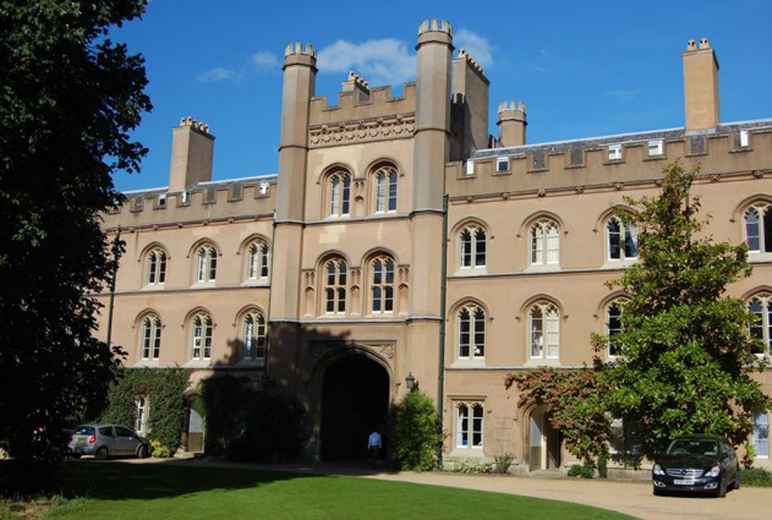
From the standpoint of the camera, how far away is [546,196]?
3156 centimetres

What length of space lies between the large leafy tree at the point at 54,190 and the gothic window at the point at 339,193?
15.6m

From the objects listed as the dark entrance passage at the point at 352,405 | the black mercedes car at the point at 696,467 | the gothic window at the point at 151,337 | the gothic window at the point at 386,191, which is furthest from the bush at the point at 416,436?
the gothic window at the point at 151,337

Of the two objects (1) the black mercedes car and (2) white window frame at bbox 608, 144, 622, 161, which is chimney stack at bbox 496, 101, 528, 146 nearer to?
(2) white window frame at bbox 608, 144, 622, 161

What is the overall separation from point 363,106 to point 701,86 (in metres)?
12.3

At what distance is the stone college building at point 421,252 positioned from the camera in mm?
30203

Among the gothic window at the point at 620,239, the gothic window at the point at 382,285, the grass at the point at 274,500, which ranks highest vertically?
the gothic window at the point at 620,239

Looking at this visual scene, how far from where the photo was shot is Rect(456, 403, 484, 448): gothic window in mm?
31094

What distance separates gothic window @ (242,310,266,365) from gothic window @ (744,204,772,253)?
1793cm

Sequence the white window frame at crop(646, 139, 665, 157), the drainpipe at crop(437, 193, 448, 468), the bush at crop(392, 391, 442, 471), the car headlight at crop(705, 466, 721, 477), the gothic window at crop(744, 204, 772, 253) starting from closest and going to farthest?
the car headlight at crop(705, 466, 721, 477) → the gothic window at crop(744, 204, 772, 253) → the bush at crop(392, 391, 442, 471) → the white window frame at crop(646, 139, 665, 157) → the drainpipe at crop(437, 193, 448, 468)

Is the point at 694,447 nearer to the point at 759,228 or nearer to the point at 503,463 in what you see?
the point at 503,463

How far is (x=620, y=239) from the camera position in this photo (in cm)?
3039

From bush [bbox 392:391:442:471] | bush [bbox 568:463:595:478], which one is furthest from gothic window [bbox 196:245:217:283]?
bush [bbox 568:463:595:478]

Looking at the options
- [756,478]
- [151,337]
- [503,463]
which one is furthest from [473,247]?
[151,337]

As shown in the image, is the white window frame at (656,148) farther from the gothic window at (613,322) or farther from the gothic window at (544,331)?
the gothic window at (544,331)
